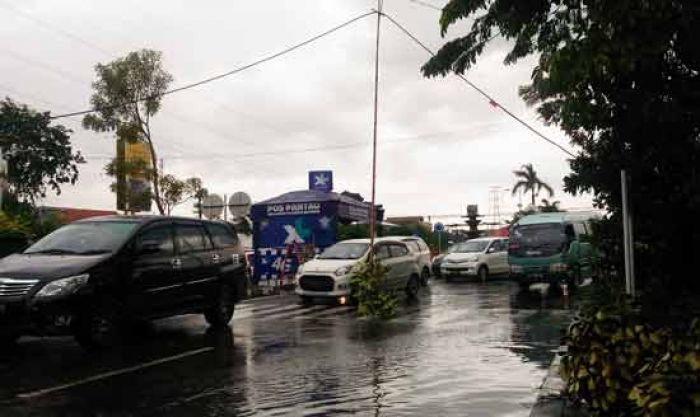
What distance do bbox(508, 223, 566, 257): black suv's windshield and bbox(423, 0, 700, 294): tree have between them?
1588 cm

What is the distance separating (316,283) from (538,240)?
25.5ft

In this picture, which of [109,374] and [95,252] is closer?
[109,374]

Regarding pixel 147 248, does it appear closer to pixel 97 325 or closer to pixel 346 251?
pixel 97 325

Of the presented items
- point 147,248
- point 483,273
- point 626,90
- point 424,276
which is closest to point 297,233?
point 424,276

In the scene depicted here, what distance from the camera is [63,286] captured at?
9.48 m

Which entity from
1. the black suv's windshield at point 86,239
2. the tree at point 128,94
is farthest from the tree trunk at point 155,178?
the black suv's windshield at point 86,239

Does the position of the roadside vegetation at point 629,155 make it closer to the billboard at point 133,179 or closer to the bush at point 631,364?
the bush at point 631,364

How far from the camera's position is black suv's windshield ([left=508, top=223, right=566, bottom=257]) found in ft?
71.7

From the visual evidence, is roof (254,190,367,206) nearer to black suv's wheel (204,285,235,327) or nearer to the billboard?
the billboard

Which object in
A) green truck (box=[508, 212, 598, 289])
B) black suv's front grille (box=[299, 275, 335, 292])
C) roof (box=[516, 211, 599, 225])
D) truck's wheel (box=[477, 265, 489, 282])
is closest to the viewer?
black suv's front grille (box=[299, 275, 335, 292])

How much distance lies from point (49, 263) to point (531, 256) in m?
15.3

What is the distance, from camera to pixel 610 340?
5156mm

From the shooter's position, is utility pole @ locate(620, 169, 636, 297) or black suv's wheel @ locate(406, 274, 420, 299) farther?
black suv's wheel @ locate(406, 274, 420, 299)

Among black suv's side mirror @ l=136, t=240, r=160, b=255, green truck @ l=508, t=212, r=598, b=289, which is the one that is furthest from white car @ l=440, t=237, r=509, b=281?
black suv's side mirror @ l=136, t=240, r=160, b=255
